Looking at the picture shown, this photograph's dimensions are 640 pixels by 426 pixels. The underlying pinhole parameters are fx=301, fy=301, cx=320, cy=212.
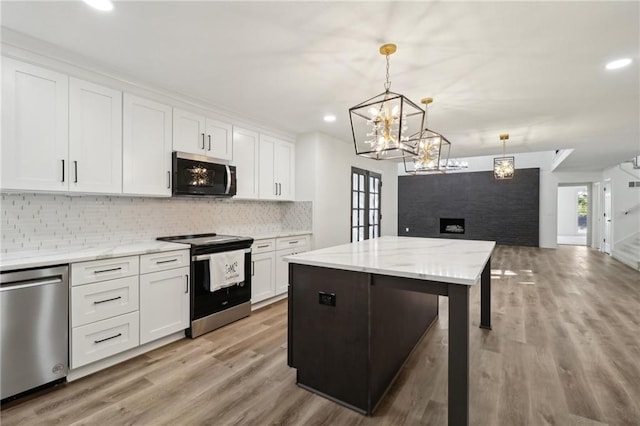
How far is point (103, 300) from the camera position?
2350mm

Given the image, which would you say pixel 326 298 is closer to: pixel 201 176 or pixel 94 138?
pixel 201 176

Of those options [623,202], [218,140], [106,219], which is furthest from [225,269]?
[623,202]

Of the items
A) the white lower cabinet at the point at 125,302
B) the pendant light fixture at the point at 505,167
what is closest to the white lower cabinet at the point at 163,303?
the white lower cabinet at the point at 125,302

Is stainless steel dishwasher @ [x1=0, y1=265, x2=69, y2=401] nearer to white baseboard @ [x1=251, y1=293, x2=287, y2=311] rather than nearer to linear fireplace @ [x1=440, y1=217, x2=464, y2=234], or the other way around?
white baseboard @ [x1=251, y1=293, x2=287, y2=311]

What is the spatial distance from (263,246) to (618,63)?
3.81 metres

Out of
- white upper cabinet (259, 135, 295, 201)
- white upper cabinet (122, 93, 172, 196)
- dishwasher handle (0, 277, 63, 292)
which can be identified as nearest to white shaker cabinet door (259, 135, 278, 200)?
white upper cabinet (259, 135, 295, 201)

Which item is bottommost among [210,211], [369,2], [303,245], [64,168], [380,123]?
[303,245]

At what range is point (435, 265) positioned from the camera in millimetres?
1869

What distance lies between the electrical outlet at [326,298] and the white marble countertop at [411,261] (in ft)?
0.64

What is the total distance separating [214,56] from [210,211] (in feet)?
6.50

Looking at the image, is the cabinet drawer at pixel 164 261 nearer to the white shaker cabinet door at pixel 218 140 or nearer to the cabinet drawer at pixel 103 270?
the cabinet drawer at pixel 103 270

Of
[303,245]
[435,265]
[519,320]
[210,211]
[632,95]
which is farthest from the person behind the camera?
[303,245]

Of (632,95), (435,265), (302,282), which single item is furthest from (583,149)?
(302,282)

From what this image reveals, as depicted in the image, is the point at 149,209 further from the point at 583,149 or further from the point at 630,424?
the point at 583,149
